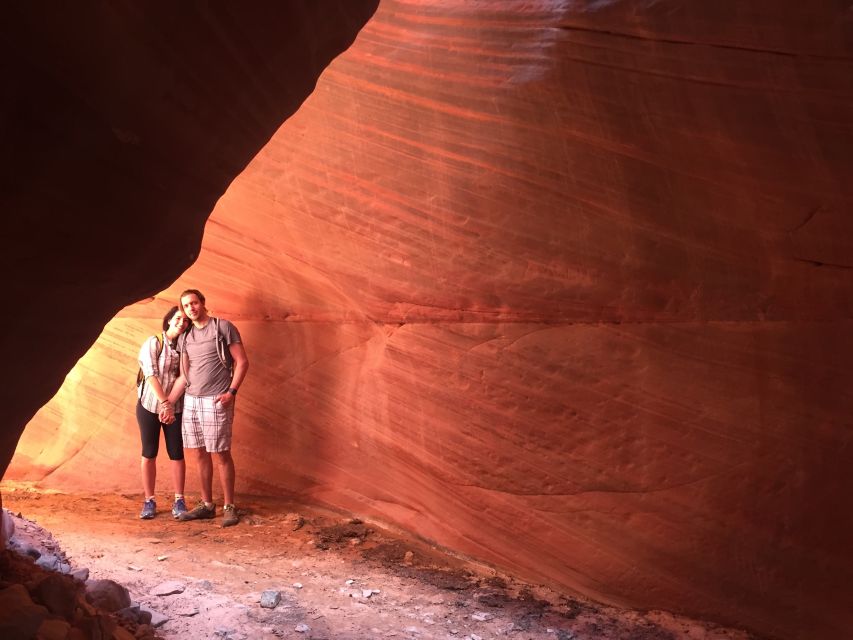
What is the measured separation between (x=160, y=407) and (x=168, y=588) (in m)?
1.91

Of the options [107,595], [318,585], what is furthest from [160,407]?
[107,595]

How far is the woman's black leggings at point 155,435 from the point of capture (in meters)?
5.91

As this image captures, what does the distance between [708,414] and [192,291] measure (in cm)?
361

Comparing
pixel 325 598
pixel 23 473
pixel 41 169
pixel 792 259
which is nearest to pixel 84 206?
pixel 41 169

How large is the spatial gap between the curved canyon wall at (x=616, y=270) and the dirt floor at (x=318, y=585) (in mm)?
260

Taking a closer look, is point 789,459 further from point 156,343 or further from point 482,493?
point 156,343

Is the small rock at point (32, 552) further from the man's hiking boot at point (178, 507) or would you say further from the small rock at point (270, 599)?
the man's hiking boot at point (178, 507)

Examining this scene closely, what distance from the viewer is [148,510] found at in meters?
5.87

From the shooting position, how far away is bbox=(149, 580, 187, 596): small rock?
4.17 m

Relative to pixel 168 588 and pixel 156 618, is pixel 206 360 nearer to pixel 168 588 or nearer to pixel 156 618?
pixel 168 588

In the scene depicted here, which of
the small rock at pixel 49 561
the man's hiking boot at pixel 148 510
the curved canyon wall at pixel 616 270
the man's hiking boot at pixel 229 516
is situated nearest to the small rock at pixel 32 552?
the small rock at pixel 49 561

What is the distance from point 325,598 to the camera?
4441 mm

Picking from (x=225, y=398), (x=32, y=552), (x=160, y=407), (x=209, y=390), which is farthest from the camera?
(x=160, y=407)

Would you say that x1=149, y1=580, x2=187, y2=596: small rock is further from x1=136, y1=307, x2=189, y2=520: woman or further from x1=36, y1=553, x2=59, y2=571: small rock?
x1=136, y1=307, x2=189, y2=520: woman
